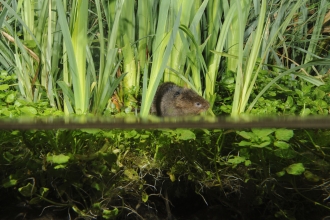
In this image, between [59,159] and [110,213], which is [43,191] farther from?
[110,213]

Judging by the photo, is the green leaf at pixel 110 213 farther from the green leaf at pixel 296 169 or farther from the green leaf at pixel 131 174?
the green leaf at pixel 296 169

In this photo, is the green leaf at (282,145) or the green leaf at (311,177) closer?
the green leaf at (282,145)

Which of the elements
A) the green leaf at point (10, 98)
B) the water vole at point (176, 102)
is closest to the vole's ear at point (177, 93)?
the water vole at point (176, 102)

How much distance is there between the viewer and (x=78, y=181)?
101 inches

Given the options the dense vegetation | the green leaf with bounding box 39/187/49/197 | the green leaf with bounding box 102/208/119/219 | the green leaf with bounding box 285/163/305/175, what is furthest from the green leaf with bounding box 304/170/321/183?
the green leaf with bounding box 39/187/49/197

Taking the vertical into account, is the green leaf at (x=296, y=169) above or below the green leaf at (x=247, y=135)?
below

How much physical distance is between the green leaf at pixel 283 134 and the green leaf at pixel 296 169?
4.2 inches

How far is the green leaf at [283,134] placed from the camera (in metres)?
2.40

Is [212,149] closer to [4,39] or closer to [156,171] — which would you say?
[156,171]

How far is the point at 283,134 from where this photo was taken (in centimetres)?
243

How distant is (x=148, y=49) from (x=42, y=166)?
139cm

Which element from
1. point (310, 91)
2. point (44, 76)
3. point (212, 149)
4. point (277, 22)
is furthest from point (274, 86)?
point (44, 76)

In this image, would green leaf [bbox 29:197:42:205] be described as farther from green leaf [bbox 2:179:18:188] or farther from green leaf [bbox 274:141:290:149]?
green leaf [bbox 274:141:290:149]

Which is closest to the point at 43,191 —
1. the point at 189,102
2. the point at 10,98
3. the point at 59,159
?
the point at 59,159
